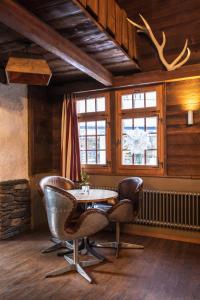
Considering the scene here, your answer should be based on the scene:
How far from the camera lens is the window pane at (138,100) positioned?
4.23 metres

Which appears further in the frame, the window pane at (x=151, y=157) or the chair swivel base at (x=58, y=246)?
the window pane at (x=151, y=157)

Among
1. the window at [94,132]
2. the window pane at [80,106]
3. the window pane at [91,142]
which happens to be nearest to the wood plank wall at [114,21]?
the window at [94,132]

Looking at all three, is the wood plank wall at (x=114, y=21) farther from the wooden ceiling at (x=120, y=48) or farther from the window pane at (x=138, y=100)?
the window pane at (x=138, y=100)

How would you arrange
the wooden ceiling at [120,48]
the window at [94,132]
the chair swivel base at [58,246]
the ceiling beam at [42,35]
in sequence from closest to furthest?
the ceiling beam at [42,35] → the wooden ceiling at [120,48] → the chair swivel base at [58,246] → the window at [94,132]

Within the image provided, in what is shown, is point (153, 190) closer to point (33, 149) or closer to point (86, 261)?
point (86, 261)

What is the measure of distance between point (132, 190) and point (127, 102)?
1.52 m

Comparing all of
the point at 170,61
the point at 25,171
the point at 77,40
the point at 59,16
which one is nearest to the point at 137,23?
the point at 170,61

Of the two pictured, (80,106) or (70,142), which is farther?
(80,106)

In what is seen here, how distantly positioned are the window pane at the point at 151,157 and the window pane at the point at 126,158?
0.29 m

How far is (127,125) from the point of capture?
435 cm

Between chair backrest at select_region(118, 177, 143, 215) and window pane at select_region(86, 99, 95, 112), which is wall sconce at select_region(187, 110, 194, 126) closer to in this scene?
chair backrest at select_region(118, 177, 143, 215)

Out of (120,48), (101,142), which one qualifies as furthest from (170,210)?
(120,48)

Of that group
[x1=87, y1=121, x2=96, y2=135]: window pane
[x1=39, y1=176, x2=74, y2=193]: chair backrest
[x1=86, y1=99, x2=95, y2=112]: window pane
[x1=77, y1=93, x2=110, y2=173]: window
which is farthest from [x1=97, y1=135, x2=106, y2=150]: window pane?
[x1=39, y1=176, x2=74, y2=193]: chair backrest

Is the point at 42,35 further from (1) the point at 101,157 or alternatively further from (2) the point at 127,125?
(1) the point at 101,157
